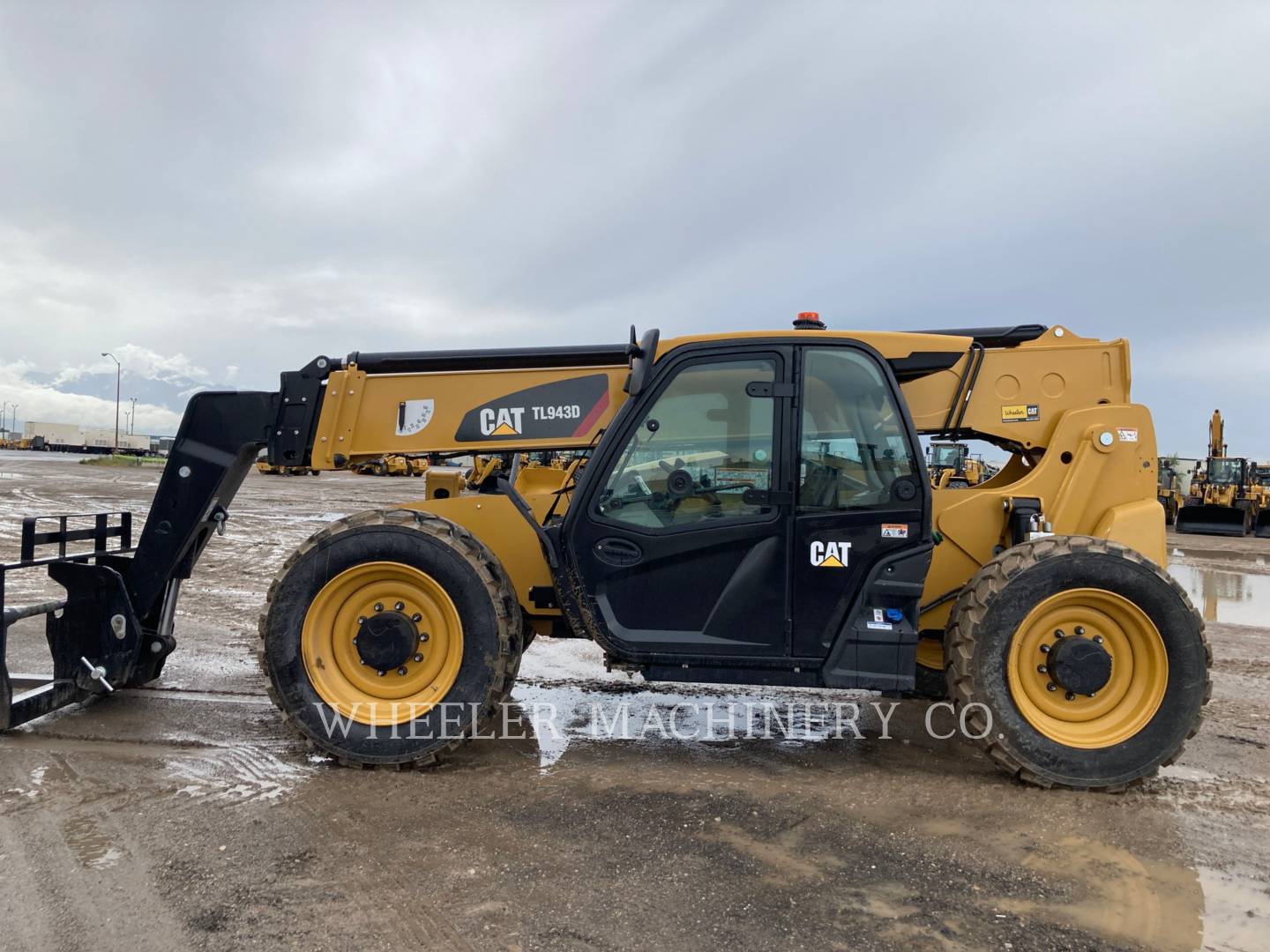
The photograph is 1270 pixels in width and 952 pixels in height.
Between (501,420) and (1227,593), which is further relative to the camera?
(1227,593)

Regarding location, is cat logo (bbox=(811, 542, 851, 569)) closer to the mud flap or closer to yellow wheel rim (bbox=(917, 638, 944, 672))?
yellow wheel rim (bbox=(917, 638, 944, 672))

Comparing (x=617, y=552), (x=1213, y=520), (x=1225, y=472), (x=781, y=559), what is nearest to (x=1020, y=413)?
(x=781, y=559)

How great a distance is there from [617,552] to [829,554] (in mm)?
1044

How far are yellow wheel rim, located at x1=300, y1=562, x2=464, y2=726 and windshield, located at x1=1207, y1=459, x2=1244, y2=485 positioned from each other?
28.6 m

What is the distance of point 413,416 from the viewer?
4566 mm

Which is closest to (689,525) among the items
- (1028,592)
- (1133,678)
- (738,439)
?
(738,439)

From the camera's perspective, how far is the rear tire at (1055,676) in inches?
150

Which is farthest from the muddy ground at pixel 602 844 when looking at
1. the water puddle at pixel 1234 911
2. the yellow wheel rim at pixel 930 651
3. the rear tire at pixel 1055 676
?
the yellow wheel rim at pixel 930 651

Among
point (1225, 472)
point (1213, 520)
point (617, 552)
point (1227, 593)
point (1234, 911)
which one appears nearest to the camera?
point (1234, 911)

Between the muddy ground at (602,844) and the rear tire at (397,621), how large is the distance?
0.78ft

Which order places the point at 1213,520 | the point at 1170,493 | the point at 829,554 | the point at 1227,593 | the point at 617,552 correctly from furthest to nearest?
the point at 1170,493
the point at 1213,520
the point at 1227,593
the point at 617,552
the point at 829,554

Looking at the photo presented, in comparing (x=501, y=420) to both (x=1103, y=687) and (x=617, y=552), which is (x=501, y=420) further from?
(x=1103, y=687)

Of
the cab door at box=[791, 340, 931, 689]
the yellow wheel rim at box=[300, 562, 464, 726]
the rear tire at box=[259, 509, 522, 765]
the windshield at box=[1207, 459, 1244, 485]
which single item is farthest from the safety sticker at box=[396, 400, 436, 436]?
the windshield at box=[1207, 459, 1244, 485]

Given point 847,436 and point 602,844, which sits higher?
point 847,436
